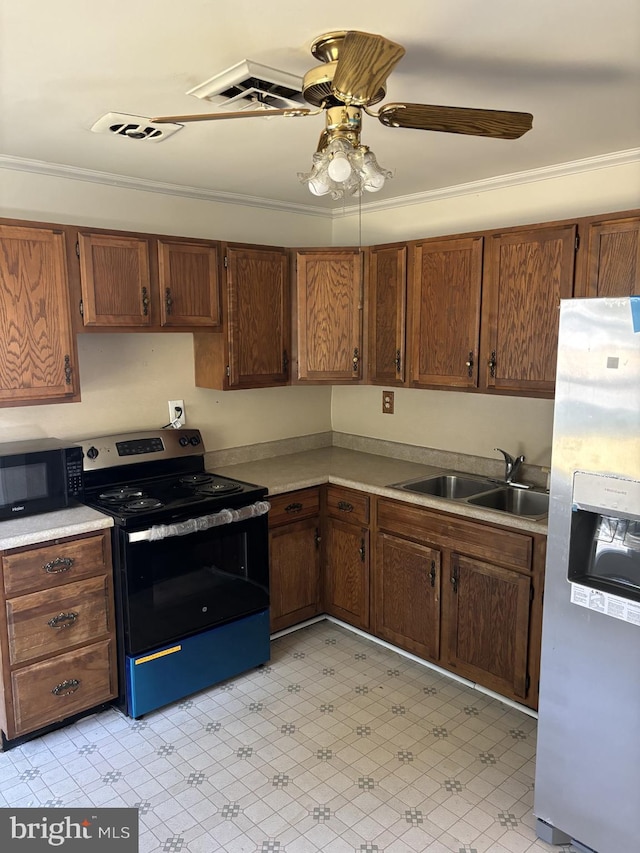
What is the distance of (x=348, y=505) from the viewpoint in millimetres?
3248

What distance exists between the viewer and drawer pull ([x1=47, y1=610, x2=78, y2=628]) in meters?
2.44

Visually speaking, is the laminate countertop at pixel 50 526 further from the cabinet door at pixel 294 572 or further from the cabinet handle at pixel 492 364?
the cabinet handle at pixel 492 364

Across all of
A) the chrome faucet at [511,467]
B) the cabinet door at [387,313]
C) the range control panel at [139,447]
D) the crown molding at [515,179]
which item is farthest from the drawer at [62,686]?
the crown molding at [515,179]

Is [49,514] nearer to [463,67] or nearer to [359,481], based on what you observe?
[359,481]

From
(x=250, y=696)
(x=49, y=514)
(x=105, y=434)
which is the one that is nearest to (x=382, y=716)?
(x=250, y=696)

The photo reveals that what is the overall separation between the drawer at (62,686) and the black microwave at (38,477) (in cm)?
61

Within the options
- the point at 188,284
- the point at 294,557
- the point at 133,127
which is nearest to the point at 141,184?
the point at 188,284

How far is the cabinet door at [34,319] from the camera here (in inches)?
96.4

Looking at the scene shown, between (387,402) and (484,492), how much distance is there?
38.7 inches

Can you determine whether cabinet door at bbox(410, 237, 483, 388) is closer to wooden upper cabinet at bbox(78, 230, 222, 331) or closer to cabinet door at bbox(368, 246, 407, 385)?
cabinet door at bbox(368, 246, 407, 385)

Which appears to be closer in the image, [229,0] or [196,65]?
[229,0]

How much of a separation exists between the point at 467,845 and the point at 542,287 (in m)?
2.09

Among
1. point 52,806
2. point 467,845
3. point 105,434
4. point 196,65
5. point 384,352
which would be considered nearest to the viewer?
point 196,65

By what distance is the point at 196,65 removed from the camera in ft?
5.73
